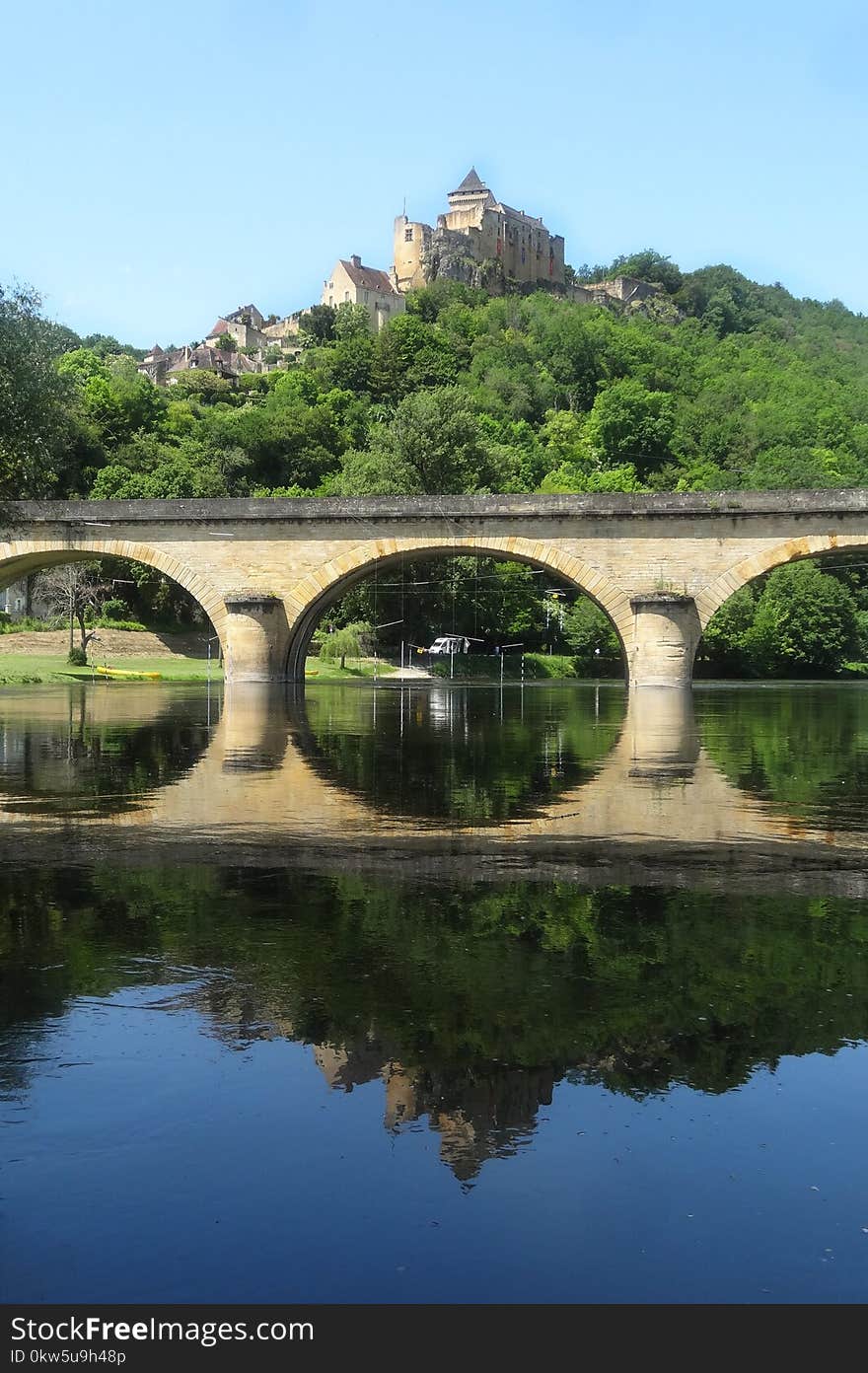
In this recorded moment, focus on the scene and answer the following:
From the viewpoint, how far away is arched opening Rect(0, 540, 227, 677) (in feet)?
189

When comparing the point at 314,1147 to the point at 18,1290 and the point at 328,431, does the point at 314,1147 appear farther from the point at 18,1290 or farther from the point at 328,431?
the point at 328,431

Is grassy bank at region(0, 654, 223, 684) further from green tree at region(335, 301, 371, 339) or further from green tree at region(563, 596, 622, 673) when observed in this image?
green tree at region(335, 301, 371, 339)

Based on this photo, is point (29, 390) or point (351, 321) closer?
point (29, 390)

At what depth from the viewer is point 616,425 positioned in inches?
3686

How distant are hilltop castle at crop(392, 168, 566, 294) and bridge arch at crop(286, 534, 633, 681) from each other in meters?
113

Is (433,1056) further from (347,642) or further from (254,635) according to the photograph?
(347,642)

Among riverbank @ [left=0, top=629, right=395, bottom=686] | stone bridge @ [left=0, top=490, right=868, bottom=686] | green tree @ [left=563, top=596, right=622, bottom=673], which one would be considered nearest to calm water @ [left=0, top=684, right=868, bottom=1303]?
stone bridge @ [left=0, top=490, right=868, bottom=686]

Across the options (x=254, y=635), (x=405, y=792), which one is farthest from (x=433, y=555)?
(x=405, y=792)

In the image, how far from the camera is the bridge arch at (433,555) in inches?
1471

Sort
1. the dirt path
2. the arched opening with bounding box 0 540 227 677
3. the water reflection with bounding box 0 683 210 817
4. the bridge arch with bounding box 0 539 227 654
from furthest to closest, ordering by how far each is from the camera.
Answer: the dirt path
the arched opening with bounding box 0 540 227 677
the bridge arch with bounding box 0 539 227 654
the water reflection with bounding box 0 683 210 817

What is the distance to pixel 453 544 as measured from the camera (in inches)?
1503

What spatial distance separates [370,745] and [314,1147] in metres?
16.3

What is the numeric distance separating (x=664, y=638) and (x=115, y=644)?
32.6 meters

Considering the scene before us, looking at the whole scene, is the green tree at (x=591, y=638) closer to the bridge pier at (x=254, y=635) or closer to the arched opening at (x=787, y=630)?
the arched opening at (x=787, y=630)
